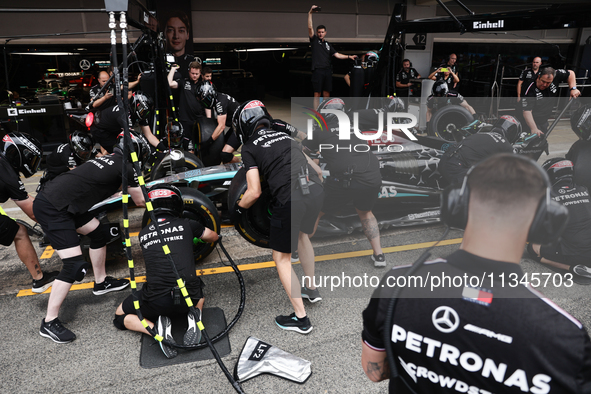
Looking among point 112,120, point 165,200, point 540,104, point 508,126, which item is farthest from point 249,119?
point 540,104

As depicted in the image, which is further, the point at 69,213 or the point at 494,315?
the point at 69,213

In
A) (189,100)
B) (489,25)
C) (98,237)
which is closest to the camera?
(98,237)

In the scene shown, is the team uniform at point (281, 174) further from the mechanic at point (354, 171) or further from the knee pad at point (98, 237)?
the knee pad at point (98, 237)

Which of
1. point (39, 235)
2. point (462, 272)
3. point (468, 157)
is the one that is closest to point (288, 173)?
point (468, 157)

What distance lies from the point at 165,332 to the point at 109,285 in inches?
45.1

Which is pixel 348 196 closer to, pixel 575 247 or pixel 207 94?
pixel 575 247

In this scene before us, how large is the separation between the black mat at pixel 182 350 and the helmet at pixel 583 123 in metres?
3.30

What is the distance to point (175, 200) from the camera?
3.34 m

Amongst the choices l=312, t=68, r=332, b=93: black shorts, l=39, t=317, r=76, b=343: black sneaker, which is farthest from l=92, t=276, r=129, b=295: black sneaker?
l=312, t=68, r=332, b=93: black shorts

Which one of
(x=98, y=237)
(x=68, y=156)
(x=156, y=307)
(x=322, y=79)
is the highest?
(x=322, y=79)

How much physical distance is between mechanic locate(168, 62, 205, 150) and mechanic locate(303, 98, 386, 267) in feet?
10.9

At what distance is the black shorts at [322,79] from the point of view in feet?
30.7

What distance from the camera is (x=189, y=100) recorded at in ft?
22.6

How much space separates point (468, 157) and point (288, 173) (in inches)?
68.2
